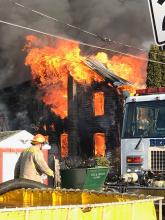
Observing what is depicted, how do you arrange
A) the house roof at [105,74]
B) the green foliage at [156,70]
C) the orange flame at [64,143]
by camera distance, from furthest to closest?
the orange flame at [64,143] → the house roof at [105,74] → the green foliage at [156,70]

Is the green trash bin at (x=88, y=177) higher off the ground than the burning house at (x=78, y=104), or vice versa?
the burning house at (x=78, y=104)

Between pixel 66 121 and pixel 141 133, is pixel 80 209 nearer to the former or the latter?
pixel 141 133

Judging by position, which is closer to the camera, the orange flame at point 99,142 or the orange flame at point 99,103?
the orange flame at point 99,142

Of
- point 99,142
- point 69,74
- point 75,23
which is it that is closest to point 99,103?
point 99,142

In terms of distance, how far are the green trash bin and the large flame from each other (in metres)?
17.9

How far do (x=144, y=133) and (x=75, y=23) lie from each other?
3958 centimetres

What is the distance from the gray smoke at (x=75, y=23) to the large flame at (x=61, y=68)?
9.73ft

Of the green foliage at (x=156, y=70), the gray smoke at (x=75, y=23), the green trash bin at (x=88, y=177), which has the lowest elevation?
the green trash bin at (x=88, y=177)

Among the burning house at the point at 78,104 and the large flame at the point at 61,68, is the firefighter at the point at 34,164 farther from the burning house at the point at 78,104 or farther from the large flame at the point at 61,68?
the large flame at the point at 61,68

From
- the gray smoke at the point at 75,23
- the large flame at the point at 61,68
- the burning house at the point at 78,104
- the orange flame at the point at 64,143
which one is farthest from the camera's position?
the gray smoke at the point at 75,23

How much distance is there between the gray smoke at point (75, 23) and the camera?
44250mm

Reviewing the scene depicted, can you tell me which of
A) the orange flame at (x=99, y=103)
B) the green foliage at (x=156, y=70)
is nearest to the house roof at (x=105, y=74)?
the orange flame at (x=99, y=103)

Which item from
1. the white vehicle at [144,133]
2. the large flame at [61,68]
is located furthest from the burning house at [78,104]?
the white vehicle at [144,133]

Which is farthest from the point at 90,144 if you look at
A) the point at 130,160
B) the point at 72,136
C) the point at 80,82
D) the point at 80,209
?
the point at 80,209
